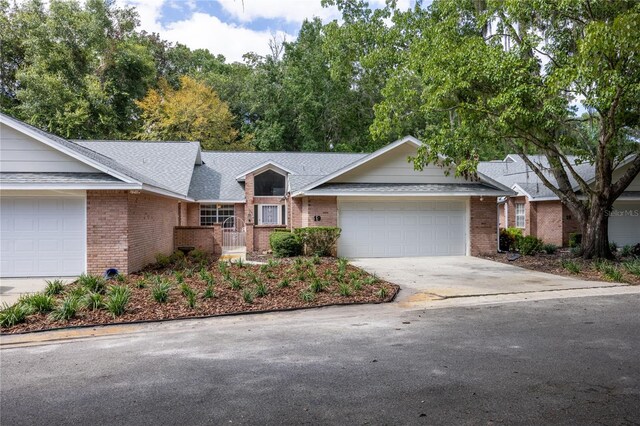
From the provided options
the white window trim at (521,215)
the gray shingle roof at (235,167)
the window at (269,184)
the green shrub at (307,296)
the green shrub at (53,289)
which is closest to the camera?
the green shrub at (307,296)

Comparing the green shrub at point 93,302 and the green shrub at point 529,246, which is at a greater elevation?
the green shrub at point 529,246

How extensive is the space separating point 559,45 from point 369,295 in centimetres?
1156

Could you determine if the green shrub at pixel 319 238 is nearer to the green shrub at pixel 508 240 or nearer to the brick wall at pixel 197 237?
the brick wall at pixel 197 237

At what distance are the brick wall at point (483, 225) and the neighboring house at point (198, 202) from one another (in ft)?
0.13

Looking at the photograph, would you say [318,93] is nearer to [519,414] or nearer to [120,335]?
[120,335]

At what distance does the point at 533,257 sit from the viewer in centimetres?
1694

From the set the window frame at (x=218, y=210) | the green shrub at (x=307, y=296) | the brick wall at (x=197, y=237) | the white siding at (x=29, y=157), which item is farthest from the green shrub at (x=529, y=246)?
the white siding at (x=29, y=157)

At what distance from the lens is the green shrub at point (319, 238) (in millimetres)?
16109

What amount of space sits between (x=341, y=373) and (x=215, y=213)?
1990 centimetres

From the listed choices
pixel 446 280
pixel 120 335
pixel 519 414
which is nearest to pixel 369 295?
pixel 446 280

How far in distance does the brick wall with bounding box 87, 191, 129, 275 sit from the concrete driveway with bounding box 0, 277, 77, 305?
84 cm

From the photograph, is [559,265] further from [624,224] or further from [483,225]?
[624,224]

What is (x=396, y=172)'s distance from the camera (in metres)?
17.9

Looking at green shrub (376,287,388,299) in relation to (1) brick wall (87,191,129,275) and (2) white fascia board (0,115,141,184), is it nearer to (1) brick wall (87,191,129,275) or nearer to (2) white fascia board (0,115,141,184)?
(2) white fascia board (0,115,141,184)
